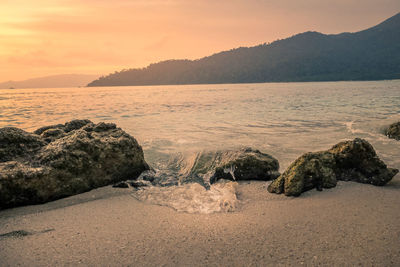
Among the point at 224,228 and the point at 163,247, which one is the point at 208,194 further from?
the point at 163,247

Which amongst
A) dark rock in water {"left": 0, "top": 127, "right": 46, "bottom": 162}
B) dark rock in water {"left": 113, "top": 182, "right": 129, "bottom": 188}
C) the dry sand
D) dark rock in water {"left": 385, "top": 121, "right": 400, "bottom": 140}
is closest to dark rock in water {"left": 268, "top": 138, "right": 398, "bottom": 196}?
the dry sand

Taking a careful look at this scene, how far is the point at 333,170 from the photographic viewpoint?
15.3 ft

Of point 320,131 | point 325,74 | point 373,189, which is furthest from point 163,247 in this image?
point 325,74

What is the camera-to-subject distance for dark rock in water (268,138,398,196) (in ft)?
13.8

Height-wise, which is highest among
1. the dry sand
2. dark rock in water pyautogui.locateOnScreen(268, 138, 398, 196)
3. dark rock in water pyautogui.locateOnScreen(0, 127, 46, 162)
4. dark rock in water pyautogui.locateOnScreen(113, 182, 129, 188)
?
dark rock in water pyautogui.locateOnScreen(0, 127, 46, 162)

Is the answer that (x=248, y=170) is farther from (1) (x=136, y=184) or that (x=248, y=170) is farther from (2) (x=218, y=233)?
(2) (x=218, y=233)

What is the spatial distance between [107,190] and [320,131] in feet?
31.7

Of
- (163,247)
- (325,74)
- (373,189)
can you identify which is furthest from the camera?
(325,74)

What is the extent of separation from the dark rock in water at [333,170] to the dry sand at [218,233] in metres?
0.20

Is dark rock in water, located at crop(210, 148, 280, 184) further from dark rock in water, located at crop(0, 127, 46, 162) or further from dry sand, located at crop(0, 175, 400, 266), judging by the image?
dark rock in water, located at crop(0, 127, 46, 162)

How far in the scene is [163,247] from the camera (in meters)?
2.73

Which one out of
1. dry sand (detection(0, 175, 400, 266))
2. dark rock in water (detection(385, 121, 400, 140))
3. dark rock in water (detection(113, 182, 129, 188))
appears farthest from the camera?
dark rock in water (detection(385, 121, 400, 140))

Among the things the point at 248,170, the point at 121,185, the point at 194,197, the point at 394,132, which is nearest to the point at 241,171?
the point at 248,170

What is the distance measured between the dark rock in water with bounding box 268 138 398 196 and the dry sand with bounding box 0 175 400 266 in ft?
0.65
